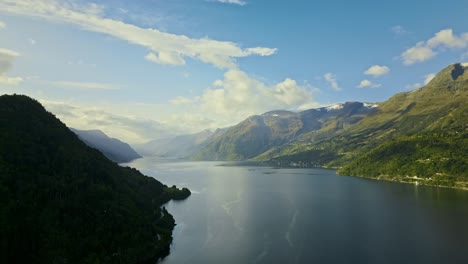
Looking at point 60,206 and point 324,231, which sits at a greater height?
point 60,206

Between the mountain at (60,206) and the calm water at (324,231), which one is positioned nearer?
the mountain at (60,206)

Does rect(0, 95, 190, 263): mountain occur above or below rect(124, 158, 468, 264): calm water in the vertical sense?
above

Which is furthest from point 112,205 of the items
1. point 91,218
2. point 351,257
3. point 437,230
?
point 437,230

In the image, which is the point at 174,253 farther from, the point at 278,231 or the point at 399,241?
the point at 399,241

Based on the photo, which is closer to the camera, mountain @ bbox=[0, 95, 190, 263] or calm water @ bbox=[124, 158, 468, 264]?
mountain @ bbox=[0, 95, 190, 263]

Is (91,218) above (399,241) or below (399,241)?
above

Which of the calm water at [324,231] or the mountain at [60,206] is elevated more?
the mountain at [60,206]

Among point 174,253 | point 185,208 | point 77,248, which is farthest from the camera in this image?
point 185,208

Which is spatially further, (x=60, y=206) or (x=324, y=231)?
(x=324, y=231)
